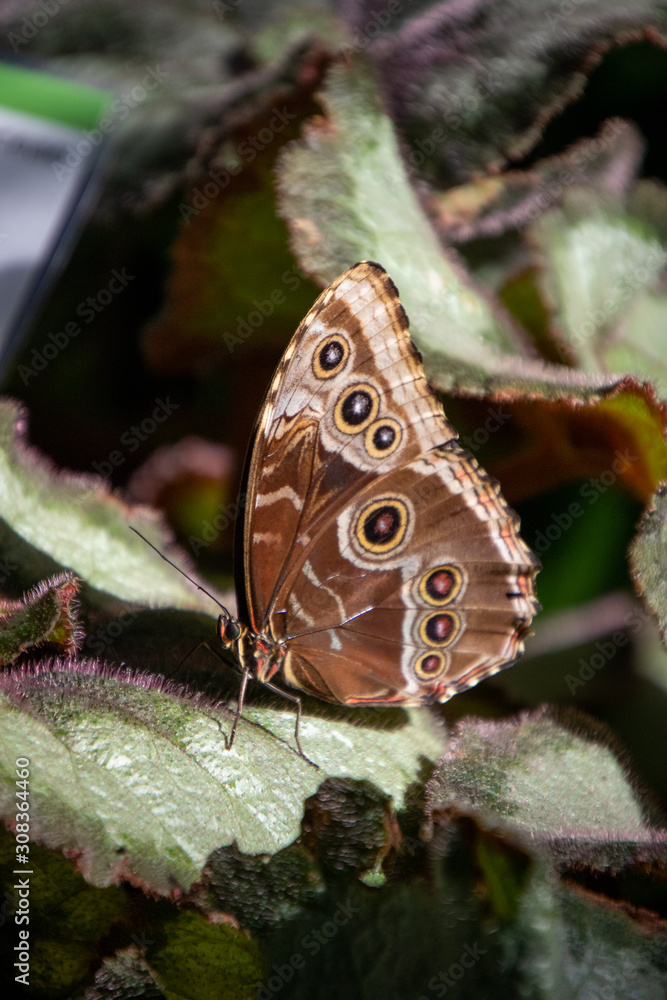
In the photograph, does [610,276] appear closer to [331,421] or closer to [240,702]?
[331,421]

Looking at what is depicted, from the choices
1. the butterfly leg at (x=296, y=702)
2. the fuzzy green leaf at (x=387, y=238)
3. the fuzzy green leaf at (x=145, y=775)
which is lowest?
the fuzzy green leaf at (x=145, y=775)

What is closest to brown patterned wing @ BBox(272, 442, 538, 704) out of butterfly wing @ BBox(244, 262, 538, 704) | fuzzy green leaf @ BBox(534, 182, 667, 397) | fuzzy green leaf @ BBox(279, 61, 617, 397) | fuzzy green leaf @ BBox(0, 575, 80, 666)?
butterfly wing @ BBox(244, 262, 538, 704)

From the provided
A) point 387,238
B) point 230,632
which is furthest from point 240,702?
point 387,238

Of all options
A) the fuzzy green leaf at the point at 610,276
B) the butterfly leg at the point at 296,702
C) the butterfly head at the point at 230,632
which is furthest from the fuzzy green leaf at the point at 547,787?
the fuzzy green leaf at the point at 610,276

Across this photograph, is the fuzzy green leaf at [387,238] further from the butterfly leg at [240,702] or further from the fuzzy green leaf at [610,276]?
the butterfly leg at [240,702]

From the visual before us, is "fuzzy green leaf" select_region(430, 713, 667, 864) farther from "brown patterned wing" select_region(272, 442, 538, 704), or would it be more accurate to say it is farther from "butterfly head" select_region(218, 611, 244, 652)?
"butterfly head" select_region(218, 611, 244, 652)

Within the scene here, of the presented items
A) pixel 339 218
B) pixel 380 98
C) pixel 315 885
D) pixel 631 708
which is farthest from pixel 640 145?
pixel 315 885

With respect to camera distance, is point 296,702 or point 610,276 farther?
point 610,276
